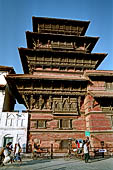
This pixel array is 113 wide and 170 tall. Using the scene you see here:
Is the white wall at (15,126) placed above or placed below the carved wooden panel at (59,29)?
below

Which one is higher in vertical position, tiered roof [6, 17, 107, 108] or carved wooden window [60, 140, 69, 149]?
tiered roof [6, 17, 107, 108]

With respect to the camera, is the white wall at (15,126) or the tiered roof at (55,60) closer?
the white wall at (15,126)

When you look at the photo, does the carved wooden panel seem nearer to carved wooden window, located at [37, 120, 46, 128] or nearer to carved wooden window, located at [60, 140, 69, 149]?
carved wooden window, located at [37, 120, 46, 128]

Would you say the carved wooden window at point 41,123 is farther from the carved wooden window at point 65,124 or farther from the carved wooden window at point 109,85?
the carved wooden window at point 109,85

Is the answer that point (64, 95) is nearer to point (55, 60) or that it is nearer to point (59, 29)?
point (55, 60)

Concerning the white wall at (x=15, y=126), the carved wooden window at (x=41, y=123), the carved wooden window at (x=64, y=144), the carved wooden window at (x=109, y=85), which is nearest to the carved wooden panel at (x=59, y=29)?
the carved wooden window at (x=109, y=85)

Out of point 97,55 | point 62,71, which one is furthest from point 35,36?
point 97,55

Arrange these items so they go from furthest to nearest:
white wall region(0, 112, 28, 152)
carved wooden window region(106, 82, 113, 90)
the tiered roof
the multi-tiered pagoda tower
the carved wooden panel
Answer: the carved wooden panel < carved wooden window region(106, 82, 113, 90) < the tiered roof < the multi-tiered pagoda tower < white wall region(0, 112, 28, 152)

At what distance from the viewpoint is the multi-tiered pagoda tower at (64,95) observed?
39.9 ft

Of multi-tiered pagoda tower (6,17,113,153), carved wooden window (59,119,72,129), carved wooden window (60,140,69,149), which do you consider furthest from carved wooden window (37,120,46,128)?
carved wooden window (60,140,69,149)

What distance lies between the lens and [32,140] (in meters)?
11.9

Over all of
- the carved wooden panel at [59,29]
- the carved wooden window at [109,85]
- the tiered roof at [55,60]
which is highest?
the carved wooden panel at [59,29]

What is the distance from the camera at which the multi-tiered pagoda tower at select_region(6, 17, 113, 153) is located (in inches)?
479

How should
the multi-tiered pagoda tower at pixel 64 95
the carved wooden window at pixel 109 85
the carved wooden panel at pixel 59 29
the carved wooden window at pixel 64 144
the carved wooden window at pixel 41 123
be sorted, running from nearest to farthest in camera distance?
the multi-tiered pagoda tower at pixel 64 95, the carved wooden window at pixel 64 144, the carved wooden window at pixel 41 123, the carved wooden window at pixel 109 85, the carved wooden panel at pixel 59 29
